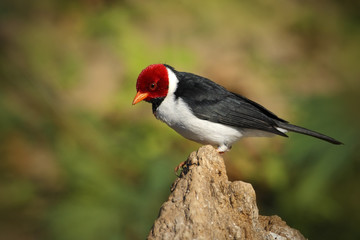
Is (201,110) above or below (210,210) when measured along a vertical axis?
above

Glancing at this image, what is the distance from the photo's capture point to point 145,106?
6.90 metres

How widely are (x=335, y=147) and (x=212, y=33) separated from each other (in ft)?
11.4

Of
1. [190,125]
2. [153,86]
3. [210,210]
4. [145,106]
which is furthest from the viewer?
[145,106]

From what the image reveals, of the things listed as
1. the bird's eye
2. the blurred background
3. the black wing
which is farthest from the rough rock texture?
the blurred background

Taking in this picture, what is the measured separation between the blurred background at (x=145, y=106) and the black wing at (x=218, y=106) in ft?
5.69

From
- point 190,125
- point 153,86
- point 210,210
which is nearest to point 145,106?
point 153,86

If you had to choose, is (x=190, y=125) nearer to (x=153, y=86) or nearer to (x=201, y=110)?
(x=201, y=110)

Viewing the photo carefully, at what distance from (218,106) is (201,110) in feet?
0.57

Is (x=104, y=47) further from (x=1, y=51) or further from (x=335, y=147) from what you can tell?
(x=335, y=147)

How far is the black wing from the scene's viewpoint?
407 centimetres

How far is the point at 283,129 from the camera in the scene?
4293mm

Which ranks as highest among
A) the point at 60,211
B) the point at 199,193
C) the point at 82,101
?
the point at 82,101

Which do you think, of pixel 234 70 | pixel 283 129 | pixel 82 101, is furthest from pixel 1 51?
pixel 283 129

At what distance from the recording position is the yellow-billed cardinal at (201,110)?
401cm
